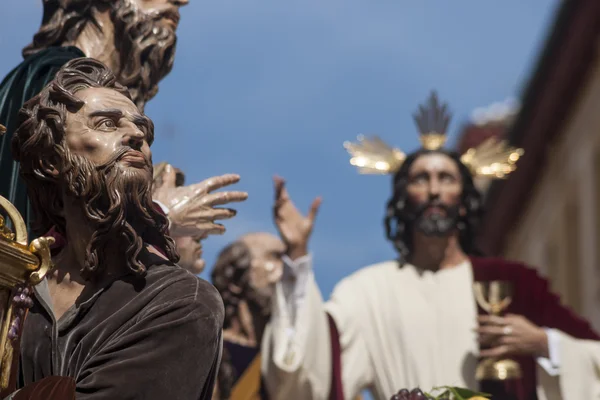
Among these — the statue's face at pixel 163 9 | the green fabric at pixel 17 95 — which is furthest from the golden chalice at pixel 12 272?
the statue's face at pixel 163 9

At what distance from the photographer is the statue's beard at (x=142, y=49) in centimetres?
779

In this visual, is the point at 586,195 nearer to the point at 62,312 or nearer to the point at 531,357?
the point at 531,357

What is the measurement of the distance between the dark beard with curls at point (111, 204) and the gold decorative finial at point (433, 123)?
652cm

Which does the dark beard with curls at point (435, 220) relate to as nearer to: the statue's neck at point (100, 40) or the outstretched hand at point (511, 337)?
the outstretched hand at point (511, 337)

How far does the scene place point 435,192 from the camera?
11.7m

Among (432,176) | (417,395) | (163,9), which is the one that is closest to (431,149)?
(432,176)

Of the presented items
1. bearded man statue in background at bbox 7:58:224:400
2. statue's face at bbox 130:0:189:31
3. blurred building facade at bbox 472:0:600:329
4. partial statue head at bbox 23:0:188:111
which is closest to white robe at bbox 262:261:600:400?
statue's face at bbox 130:0:189:31

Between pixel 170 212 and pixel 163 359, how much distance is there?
212 cm

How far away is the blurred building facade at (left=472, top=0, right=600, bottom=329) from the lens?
2862 centimetres

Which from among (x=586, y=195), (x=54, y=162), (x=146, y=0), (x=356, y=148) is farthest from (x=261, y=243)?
(x=586, y=195)

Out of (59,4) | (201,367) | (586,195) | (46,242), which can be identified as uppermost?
(586,195)

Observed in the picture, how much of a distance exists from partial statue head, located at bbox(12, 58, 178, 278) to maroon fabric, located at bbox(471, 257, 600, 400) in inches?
216

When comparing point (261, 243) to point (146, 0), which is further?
point (261, 243)

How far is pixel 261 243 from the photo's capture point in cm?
1301
